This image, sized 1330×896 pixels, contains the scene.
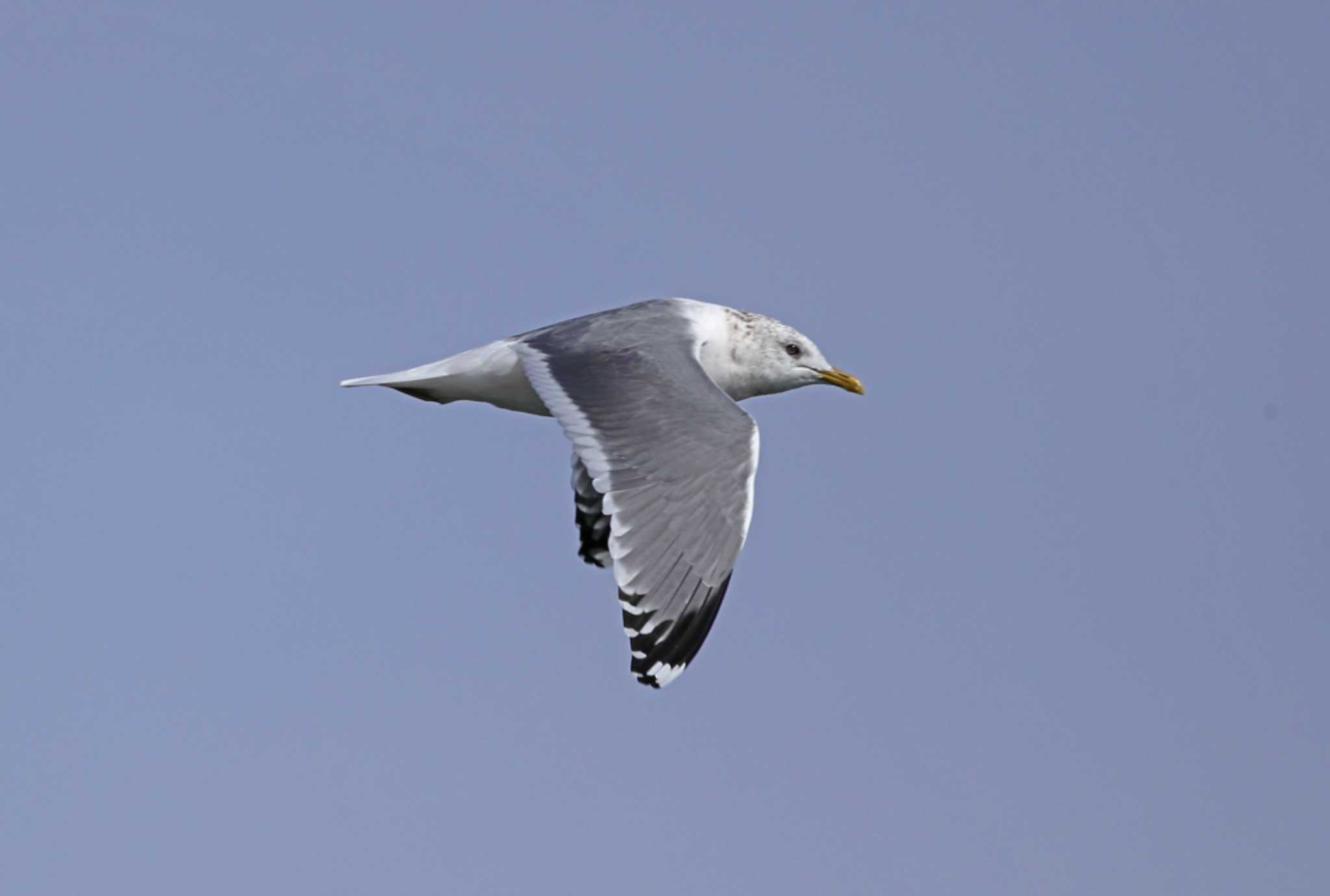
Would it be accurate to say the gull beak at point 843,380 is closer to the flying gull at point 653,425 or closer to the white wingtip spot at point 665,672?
the flying gull at point 653,425

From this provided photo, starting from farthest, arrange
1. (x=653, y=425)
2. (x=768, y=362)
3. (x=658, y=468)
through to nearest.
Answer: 1. (x=768, y=362)
2. (x=653, y=425)
3. (x=658, y=468)

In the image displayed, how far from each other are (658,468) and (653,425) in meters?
0.21

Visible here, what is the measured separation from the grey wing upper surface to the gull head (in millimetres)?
700

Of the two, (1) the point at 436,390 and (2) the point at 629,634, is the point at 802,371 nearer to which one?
(1) the point at 436,390

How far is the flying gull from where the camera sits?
5098mm

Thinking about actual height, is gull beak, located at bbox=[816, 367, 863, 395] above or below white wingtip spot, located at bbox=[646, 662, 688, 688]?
above

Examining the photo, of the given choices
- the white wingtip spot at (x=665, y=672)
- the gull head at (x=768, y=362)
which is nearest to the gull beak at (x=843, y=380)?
the gull head at (x=768, y=362)

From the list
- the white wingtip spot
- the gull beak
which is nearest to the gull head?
the gull beak

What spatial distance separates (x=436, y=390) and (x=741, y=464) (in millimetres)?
1605

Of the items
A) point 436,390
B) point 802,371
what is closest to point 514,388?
point 436,390

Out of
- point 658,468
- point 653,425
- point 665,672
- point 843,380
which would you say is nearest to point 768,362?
point 843,380

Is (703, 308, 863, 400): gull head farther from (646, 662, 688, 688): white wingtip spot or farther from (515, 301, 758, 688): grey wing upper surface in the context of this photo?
(646, 662, 688, 688): white wingtip spot

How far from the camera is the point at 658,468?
536 cm

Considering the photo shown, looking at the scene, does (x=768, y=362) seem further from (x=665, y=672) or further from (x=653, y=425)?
(x=665, y=672)
